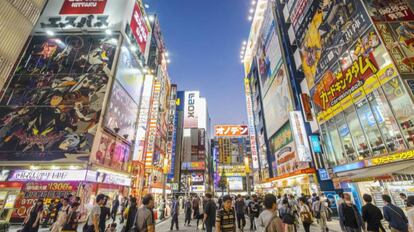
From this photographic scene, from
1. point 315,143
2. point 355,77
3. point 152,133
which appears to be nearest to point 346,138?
point 355,77

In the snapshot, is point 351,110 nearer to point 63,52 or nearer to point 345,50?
point 345,50

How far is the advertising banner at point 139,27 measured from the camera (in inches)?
955

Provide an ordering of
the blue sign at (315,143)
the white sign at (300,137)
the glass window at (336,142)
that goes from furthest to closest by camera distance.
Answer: the white sign at (300,137)
the blue sign at (315,143)
the glass window at (336,142)

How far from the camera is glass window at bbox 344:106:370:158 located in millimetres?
A: 12398

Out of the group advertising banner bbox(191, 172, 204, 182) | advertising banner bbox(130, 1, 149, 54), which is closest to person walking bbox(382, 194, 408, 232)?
advertising banner bbox(130, 1, 149, 54)

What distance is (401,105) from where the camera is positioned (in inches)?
384

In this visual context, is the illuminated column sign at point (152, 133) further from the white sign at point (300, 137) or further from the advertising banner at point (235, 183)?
the advertising banner at point (235, 183)

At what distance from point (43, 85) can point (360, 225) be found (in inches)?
905

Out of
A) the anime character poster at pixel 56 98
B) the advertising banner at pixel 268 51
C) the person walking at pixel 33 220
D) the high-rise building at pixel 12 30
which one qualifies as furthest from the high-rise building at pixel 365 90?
the high-rise building at pixel 12 30

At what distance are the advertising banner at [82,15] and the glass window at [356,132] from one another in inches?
869

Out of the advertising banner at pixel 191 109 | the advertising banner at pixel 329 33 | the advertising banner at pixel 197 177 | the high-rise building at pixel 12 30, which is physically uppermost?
the advertising banner at pixel 191 109

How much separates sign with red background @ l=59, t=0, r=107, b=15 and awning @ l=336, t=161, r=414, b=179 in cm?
2772

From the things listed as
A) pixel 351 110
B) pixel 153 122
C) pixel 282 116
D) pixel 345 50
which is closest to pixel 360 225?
pixel 351 110

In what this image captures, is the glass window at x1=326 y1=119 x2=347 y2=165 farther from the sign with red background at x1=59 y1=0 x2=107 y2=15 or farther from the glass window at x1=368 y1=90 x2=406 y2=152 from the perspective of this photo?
the sign with red background at x1=59 y1=0 x2=107 y2=15
